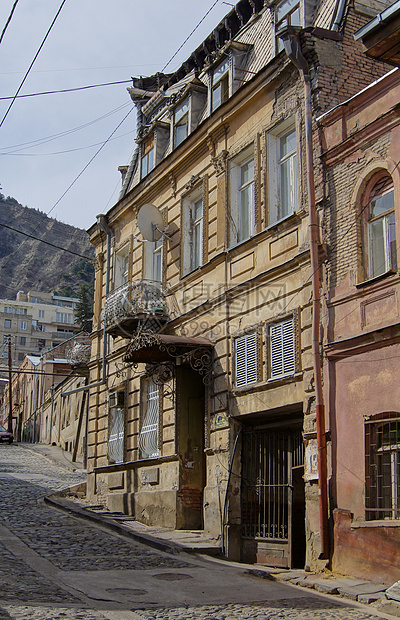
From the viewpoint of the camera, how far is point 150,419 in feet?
57.6

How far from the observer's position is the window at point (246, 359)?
44.5 ft

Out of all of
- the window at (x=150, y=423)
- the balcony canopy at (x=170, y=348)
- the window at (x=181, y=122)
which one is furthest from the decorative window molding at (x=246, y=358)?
the window at (x=181, y=122)

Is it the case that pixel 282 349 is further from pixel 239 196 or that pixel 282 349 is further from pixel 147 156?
pixel 147 156

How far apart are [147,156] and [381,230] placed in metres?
10.9

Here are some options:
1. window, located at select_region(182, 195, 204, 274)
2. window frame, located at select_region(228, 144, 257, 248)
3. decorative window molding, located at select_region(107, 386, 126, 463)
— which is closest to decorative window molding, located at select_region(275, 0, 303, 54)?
window frame, located at select_region(228, 144, 257, 248)

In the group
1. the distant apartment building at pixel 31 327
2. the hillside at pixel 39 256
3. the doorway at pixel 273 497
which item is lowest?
the doorway at pixel 273 497

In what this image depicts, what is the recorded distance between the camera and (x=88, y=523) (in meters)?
16.1

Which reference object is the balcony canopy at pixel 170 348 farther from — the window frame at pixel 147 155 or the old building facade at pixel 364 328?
the window frame at pixel 147 155

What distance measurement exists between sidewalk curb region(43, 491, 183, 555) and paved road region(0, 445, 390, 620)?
0.20 m

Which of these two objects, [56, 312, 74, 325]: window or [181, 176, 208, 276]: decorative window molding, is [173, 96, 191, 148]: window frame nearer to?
[181, 176, 208, 276]: decorative window molding

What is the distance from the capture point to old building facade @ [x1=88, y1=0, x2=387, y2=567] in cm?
1263

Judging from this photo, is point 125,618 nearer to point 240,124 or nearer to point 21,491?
point 240,124

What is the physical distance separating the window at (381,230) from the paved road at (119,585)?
4.76 m

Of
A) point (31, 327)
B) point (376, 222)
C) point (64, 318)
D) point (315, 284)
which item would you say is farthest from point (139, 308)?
point (64, 318)
